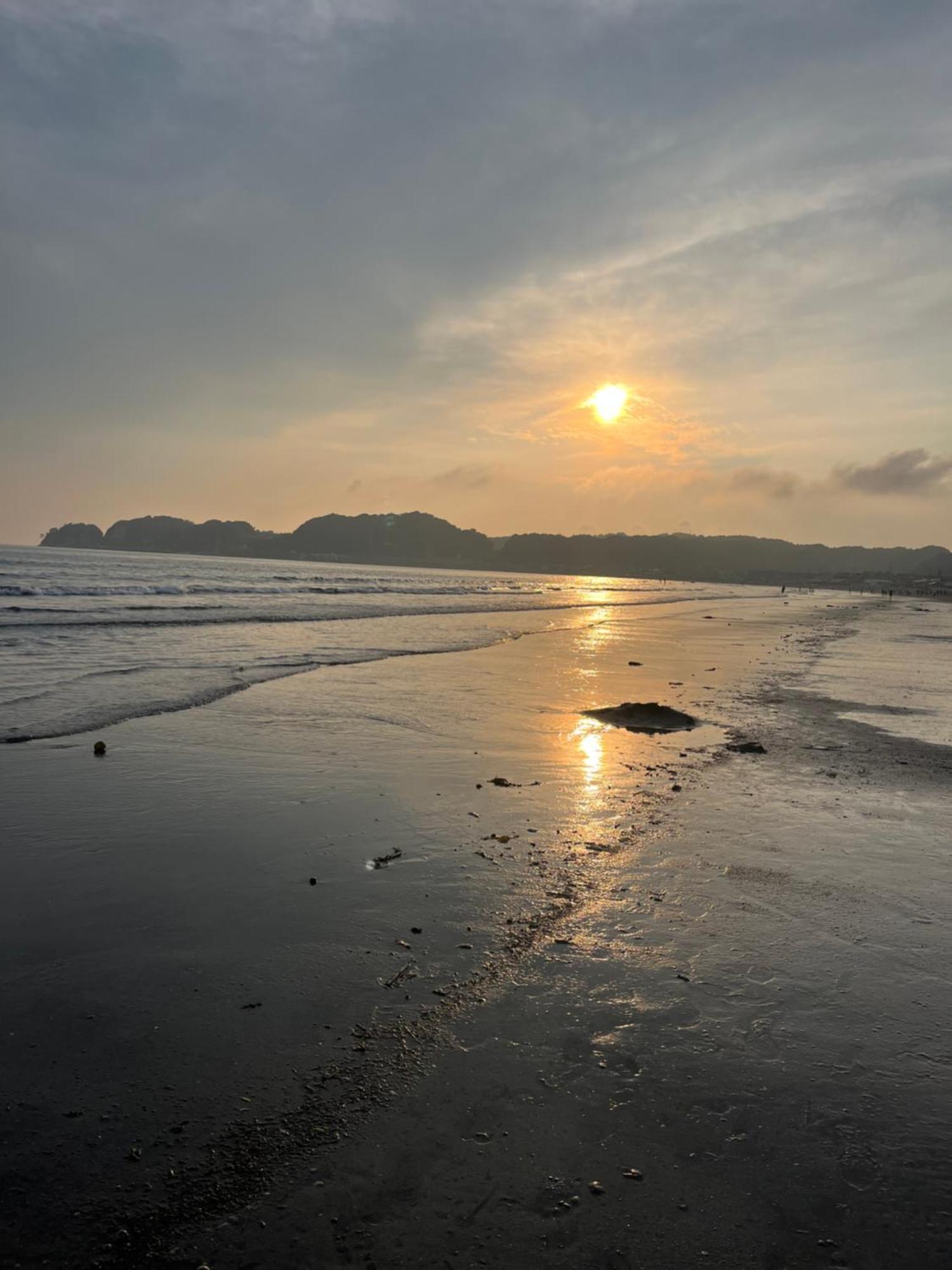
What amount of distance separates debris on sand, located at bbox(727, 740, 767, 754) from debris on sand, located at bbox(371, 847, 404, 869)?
615cm

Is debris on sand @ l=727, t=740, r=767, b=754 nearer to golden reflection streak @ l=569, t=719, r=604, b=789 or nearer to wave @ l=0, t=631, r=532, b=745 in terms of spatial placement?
golden reflection streak @ l=569, t=719, r=604, b=789

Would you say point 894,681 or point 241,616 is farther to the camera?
point 241,616

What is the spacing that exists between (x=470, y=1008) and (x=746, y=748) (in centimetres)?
793

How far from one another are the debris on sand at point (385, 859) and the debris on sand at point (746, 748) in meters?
6.15

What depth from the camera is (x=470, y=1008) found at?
4039 mm

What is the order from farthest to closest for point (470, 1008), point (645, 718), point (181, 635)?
point (181, 635) → point (645, 718) → point (470, 1008)

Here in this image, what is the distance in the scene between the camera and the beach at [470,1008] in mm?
2740

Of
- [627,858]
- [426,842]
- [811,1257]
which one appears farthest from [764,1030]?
[426,842]

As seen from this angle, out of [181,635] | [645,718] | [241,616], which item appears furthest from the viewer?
[241,616]

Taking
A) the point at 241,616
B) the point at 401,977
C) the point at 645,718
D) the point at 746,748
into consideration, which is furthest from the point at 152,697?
the point at 241,616

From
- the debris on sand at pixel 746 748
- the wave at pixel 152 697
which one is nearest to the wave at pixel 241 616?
the wave at pixel 152 697

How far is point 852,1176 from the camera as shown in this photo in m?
2.98

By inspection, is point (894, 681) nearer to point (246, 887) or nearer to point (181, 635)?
point (246, 887)

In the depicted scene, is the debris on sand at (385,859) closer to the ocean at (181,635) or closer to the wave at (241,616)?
the ocean at (181,635)
